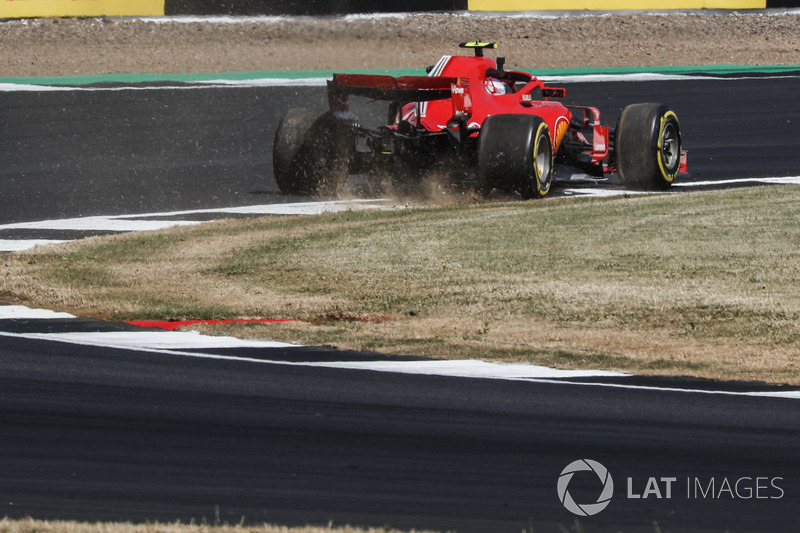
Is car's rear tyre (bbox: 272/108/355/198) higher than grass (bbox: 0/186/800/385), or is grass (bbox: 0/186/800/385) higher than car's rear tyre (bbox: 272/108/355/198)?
car's rear tyre (bbox: 272/108/355/198)

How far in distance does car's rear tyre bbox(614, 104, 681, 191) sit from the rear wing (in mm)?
2005

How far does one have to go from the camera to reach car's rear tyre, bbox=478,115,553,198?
13383 mm

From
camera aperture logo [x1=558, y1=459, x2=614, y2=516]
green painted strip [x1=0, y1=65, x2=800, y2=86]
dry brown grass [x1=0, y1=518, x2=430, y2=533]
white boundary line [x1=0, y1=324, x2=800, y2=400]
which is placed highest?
green painted strip [x1=0, y1=65, x2=800, y2=86]

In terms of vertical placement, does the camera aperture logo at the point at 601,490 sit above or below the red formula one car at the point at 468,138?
below

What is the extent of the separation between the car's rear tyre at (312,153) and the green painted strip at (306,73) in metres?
8.87

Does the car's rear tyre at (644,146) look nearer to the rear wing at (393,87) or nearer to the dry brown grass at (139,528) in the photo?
the rear wing at (393,87)

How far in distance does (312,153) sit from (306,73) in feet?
37.1

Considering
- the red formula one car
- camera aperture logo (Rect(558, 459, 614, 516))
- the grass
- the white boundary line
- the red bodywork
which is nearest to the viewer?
camera aperture logo (Rect(558, 459, 614, 516))

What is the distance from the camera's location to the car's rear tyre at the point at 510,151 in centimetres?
1338

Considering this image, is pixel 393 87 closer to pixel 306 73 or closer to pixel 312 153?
pixel 312 153

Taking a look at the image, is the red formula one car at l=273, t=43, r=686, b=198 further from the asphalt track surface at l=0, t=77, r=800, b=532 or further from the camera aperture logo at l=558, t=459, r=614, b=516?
the camera aperture logo at l=558, t=459, r=614, b=516

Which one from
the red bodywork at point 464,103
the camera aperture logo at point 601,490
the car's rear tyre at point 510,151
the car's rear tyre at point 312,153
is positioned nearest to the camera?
the camera aperture logo at point 601,490

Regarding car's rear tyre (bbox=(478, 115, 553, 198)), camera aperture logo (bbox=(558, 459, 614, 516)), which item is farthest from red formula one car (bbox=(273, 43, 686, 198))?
camera aperture logo (bbox=(558, 459, 614, 516))

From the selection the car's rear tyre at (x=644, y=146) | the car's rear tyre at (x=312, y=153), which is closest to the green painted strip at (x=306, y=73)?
the car's rear tyre at (x=312, y=153)
